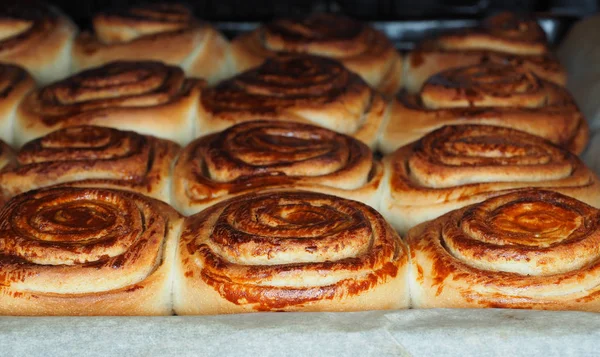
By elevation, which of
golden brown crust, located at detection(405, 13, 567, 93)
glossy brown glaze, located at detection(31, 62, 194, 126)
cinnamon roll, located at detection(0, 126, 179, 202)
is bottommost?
cinnamon roll, located at detection(0, 126, 179, 202)

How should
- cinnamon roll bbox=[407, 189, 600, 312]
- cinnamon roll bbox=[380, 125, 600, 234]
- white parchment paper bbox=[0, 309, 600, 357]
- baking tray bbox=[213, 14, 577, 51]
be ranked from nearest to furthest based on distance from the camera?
white parchment paper bbox=[0, 309, 600, 357], cinnamon roll bbox=[407, 189, 600, 312], cinnamon roll bbox=[380, 125, 600, 234], baking tray bbox=[213, 14, 577, 51]

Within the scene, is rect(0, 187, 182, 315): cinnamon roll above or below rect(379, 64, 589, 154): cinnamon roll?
below

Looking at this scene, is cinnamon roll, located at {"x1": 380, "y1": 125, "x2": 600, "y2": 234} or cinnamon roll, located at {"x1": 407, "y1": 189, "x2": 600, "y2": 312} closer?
cinnamon roll, located at {"x1": 407, "y1": 189, "x2": 600, "y2": 312}

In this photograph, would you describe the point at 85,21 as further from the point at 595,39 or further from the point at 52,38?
the point at 595,39

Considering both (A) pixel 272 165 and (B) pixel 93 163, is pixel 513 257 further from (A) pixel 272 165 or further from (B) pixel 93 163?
(B) pixel 93 163

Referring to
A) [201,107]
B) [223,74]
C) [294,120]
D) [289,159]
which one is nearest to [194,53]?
[223,74]

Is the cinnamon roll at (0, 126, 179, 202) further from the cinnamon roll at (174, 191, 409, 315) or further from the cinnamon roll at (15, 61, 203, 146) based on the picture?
the cinnamon roll at (174, 191, 409, 315)

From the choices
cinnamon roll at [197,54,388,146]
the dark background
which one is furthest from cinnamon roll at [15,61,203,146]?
the dark background

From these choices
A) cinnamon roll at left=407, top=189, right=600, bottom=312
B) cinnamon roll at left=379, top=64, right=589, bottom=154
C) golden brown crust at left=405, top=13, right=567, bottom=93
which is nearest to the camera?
cinnamon roll at left=407, top=189, right=600, bottom=312
